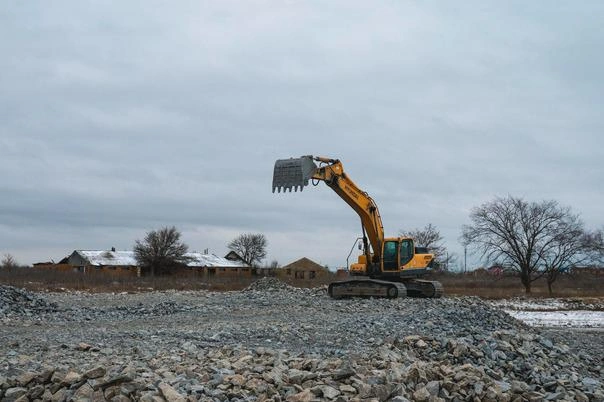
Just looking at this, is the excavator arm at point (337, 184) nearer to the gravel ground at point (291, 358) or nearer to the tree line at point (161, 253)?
the gravel ground at point (291, 358)

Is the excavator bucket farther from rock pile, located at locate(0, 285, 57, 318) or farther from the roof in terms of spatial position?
the roof

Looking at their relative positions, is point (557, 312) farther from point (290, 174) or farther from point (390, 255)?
point (290, 174)

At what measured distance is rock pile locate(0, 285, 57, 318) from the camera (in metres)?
19.7

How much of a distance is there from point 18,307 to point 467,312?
12.8 metres

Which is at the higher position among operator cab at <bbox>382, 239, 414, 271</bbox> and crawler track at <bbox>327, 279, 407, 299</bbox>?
operator cab at <bbox>382, 239, 414, 271</bbox>

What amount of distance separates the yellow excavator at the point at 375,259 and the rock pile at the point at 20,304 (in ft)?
30.8

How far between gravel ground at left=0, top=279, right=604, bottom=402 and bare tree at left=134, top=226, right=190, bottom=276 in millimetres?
54559

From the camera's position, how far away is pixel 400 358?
11.0 meters

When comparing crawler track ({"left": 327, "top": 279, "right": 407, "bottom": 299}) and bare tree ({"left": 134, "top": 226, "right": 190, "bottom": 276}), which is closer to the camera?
crawler track ({"left": 327, "top": 279, "right": 407, "bottom": 299})

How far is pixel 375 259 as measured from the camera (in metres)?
25.9

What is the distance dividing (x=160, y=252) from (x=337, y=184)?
5169 cm

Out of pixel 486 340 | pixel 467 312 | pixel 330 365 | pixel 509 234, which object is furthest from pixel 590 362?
pixel 509 234

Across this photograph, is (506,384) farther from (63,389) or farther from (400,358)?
(63,389)

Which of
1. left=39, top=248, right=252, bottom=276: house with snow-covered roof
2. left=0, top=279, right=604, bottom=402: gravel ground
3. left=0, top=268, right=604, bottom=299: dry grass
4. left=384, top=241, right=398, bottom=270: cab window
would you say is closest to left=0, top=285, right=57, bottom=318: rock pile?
left=0, top=279, right=604, bottom=402: gravel ground
